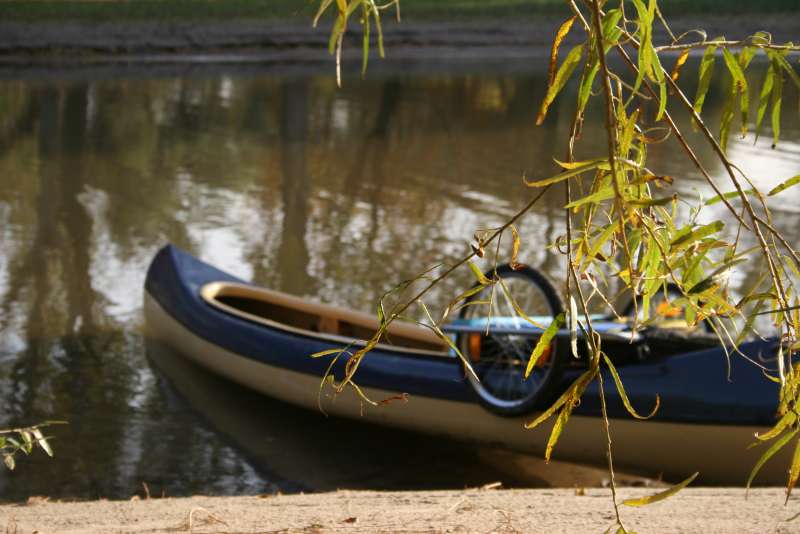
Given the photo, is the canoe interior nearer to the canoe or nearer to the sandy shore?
the canoe

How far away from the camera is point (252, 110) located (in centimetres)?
1828

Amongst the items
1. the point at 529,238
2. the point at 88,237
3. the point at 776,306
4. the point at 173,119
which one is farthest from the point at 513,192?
the point at 776,306

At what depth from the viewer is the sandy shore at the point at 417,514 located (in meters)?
3.71

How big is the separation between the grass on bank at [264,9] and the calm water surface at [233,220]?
2.07 m

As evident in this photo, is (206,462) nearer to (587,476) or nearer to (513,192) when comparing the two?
(587,476)

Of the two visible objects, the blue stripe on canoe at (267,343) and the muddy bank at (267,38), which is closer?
the blue stripe on canoe at (267,343)

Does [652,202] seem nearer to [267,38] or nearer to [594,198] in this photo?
[594,198]

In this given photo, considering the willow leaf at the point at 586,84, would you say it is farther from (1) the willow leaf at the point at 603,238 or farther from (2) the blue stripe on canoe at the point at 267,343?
(2) the blue stripe on canoe at the point at 267,343

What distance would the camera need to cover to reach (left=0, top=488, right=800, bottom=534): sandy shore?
3.71 metres

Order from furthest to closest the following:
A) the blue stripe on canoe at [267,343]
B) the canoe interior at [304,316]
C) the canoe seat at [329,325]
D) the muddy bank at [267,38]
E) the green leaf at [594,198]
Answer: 1. the muddy bank at [267,38]
2. the canoe seat at [329,325]
3. the canoe interior at [304,316]
4. the blue stripe on canoe at [267,343]
5. the green leaf at [594,198]

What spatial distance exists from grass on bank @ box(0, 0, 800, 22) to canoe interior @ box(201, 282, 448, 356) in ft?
46.3

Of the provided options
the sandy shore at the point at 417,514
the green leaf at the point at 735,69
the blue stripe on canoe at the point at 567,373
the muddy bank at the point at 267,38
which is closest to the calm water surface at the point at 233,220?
the blue stripe on canoe at the point at 567,373

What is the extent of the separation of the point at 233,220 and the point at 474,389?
610cm

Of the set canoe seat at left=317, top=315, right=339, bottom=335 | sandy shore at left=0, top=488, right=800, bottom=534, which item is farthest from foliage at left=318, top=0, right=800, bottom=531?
canoe seat at left=317, top=315, right=339, bottom=335
